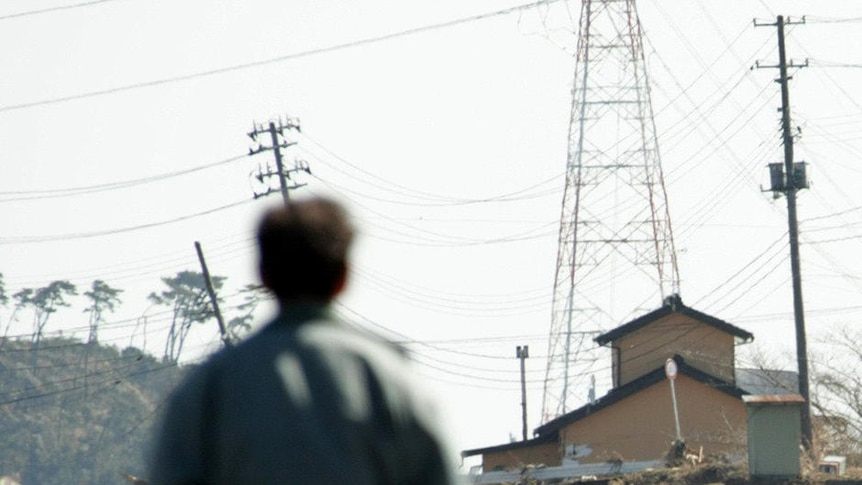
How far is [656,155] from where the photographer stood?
42.3m

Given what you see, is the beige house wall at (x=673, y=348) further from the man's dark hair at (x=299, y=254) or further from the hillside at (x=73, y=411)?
the hillside at (x=73, y=411)

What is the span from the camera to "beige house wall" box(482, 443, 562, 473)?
41250mm

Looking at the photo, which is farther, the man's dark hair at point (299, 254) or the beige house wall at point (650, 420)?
the beige house wall at point (650, 420)

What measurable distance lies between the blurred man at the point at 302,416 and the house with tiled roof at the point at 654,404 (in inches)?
1309

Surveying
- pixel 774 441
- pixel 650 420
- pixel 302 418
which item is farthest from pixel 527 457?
pixel 302 418

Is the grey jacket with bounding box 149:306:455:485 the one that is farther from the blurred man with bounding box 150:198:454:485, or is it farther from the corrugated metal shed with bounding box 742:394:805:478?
the corrugated metal shed with bounding box 742:394:805:478

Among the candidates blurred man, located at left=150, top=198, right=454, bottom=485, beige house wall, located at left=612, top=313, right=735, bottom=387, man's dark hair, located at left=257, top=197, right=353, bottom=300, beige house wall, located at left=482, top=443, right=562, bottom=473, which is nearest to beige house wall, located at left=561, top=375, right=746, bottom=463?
beige house wall, located at left=482, top=443, right=562, bottom=473

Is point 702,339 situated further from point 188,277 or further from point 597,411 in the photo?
point 188,277

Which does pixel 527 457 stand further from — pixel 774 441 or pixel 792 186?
pixel 774 441

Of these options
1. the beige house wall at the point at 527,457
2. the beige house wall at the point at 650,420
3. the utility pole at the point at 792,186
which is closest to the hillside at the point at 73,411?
the beige house wall at the point at 527,457

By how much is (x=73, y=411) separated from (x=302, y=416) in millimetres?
127935

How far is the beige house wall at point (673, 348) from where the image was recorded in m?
42.0

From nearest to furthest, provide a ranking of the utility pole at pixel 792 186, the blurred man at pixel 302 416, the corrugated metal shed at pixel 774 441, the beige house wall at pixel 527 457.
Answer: the blurred man at pixel 302 416
the corrugated metal shed at pixel 774 441
the utility pole at pixel 792 186
the beige house wall at pixel 527 457

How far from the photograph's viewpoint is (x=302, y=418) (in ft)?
13.3
